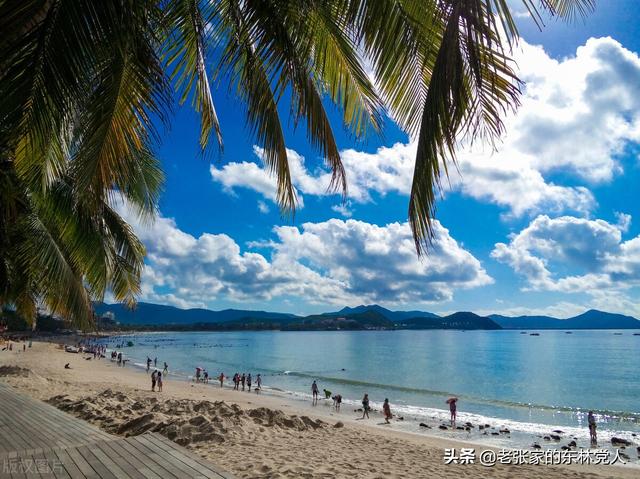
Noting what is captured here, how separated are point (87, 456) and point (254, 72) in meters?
4.47

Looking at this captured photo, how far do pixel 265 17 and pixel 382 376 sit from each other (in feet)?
140

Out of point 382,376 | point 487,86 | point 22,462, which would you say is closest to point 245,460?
point 22,462

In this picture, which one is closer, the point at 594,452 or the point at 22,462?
the point at 22,462

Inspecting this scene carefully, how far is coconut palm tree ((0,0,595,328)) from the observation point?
1.91 m

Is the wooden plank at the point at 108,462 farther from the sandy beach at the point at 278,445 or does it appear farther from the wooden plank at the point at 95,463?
the sandy beach at the point at 278,445

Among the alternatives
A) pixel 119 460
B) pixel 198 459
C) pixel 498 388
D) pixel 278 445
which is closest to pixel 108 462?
pixel 119 460

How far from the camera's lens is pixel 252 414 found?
10.8 meters

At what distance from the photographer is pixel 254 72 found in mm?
3693

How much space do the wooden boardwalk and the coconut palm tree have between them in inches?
112

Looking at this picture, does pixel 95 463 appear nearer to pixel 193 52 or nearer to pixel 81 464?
pixel 81 464

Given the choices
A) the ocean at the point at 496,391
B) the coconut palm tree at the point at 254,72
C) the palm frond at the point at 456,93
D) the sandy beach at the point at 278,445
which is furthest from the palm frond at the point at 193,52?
the ocean at the point at 496,391

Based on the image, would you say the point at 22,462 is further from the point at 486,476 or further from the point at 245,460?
the point at 486,476

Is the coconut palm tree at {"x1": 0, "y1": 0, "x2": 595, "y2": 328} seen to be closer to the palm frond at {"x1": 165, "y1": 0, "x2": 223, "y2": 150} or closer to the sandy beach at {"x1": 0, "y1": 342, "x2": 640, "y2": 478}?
the palm frond at {"x1": 165, "y1": 0, "x2": 223, "y2": 150}

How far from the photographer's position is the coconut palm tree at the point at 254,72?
1.91 m
